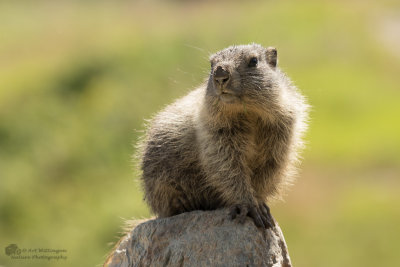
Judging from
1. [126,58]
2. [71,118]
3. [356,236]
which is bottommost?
[356,236]

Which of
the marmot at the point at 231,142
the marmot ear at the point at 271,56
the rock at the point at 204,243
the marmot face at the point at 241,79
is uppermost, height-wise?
the marmot ear at the point at 271,56

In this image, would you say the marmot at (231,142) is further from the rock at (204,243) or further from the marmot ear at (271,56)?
the rock at (204,243)

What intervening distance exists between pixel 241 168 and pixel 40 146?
9519mm

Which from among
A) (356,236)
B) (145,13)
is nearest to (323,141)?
(356,236)

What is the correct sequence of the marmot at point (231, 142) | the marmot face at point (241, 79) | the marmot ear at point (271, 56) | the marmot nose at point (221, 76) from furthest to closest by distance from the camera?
the marmot ear at point (271, 56)
the marmot at point (231, 142)
the marmot face at point (241, 79)
the marmot nose at point (221, 76)

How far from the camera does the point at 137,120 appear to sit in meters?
16.3

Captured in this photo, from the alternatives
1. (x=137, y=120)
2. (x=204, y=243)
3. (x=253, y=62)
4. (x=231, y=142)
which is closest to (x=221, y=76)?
(x=253, y=62)

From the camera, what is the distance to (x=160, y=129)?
23.7 ft

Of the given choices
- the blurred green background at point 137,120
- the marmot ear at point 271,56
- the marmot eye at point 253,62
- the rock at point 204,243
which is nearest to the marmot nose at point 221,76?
the marmot eye at point 253,62

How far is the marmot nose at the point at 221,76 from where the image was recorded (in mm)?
6234

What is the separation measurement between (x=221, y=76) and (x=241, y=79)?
1.04 feet

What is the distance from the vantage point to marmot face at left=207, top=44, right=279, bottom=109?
6348 millimetres

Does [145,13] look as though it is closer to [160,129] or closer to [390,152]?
[390,152]

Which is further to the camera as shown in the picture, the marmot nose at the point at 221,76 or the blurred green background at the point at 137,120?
the blurred green background at the point at 137,120
